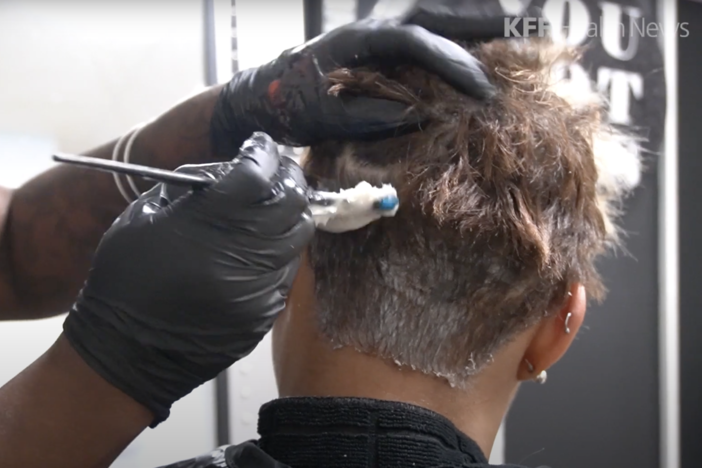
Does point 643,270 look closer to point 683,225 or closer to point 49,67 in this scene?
point 683,225

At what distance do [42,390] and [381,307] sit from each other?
374 millimetres

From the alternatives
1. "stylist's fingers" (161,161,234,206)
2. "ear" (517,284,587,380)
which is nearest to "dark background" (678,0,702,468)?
"ear" (517,284,587,380)

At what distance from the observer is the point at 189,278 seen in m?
0.55

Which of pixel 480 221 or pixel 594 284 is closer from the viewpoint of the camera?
pixel 480 221

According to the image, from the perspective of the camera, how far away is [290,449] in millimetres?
662

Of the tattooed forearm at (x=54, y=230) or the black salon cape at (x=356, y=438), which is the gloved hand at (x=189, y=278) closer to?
the black salon cape at (x=356, y=438)

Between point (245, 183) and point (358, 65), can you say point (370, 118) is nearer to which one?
point (358, 65)

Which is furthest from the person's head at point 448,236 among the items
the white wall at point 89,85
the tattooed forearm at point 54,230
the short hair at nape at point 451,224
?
the white wall at point 89,85

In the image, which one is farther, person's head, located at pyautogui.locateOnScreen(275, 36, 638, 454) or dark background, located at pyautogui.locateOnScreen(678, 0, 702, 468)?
dark background, located at pyautogui.locateOnScreen(678, 0, 702, 468)

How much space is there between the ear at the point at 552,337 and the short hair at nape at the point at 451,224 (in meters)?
0.07

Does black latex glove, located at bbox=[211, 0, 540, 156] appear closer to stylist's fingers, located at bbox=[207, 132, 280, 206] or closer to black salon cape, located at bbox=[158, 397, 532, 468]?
stylist's fingers, located at bbox=[207, 132, 280, 206]

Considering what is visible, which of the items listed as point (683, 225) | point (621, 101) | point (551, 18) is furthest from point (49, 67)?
point (683, 225)

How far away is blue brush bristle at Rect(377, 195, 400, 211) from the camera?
0.63 meters

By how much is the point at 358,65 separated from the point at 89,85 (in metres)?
0.65
